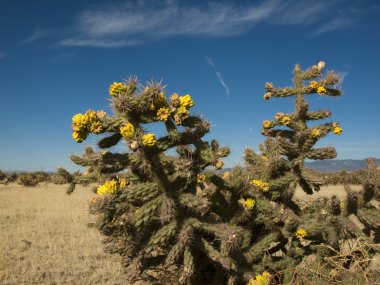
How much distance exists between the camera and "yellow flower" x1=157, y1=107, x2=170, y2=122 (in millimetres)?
3248

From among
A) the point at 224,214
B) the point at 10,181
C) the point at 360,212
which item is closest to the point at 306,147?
the point at 360,212

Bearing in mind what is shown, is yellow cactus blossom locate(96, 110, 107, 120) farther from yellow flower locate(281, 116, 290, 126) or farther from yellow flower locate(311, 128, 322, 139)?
yellow flower locate(311, 128, 322, 139)

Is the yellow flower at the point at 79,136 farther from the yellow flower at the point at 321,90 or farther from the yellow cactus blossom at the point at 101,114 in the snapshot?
the yellow flower at the point at 321,90

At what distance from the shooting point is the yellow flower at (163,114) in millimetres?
3248

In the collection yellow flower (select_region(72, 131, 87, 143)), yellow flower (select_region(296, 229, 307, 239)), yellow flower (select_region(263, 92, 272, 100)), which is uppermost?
yellow flower (select_region(263, 92, 272, 100))

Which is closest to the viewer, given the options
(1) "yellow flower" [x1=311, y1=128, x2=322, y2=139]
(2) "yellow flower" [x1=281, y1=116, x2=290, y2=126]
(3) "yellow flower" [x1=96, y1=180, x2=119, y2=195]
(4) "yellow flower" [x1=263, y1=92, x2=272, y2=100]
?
(3) "yellow flower" [x1=96, y1=180, x2=119, y2=195]

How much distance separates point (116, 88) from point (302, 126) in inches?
113

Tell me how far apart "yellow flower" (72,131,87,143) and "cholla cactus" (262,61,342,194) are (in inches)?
106

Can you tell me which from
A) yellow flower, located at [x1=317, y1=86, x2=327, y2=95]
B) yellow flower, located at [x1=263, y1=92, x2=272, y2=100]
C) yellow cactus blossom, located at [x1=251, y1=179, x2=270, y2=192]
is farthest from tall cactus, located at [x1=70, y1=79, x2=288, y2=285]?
yellow flower, located at [x1=317, y1=86, x2=327, y2=95]

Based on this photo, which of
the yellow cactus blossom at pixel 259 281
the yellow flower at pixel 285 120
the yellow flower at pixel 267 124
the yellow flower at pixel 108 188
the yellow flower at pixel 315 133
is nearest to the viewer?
the yellow flower at pixel 108 188

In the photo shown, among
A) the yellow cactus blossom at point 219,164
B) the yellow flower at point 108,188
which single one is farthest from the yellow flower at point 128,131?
the yellow cactus blossom at point 219,164

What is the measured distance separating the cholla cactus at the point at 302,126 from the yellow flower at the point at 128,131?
2.49m

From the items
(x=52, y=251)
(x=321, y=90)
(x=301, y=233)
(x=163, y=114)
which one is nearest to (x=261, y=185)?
(x=301, y=233)

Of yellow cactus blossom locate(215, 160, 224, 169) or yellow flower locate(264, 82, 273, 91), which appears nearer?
yellow cactus blossom locate(215, 160, 224, 169)
